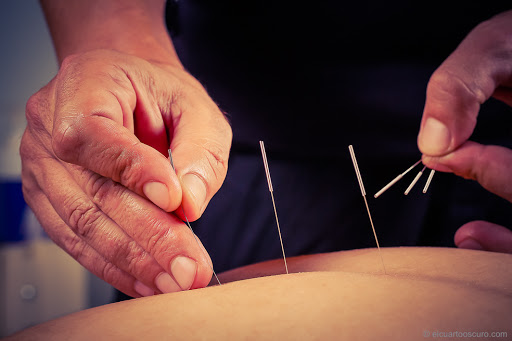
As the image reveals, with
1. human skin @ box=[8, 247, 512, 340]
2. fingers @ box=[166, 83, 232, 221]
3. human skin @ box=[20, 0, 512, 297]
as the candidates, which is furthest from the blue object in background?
human skin @ box=[8, 247, 512, 340]

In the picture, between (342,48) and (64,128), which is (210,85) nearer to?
(342,48)

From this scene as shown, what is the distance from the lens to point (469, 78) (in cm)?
100

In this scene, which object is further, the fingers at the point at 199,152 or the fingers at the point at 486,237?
the fingers at the point at 486,237

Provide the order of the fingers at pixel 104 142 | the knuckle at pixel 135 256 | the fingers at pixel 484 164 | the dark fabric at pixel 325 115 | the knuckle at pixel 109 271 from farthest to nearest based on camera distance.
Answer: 1. the dark fabric at pixel 325 115
2. the fingers at pixel 484 164
3. the knuckle at pixel 109 271
4. the knuckle at pixel 135 256
5. the fingers at pixel 104 142

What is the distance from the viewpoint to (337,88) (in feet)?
4.60

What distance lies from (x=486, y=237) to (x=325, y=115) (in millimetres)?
645

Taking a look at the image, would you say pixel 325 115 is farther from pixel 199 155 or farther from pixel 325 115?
pixel 199 155

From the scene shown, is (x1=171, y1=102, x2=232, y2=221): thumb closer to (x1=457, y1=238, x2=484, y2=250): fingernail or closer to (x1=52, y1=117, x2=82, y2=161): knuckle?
(x1=52, y1=117, x2=82, y2=161): knuckle

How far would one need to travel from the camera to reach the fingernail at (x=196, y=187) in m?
0.79

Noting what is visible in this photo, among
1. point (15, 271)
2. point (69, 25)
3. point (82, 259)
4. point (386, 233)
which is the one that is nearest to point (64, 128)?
point (82, 259)

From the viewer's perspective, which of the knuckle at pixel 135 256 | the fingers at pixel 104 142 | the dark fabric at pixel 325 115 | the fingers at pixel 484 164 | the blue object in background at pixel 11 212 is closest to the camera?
the fingers at pixel 104 142

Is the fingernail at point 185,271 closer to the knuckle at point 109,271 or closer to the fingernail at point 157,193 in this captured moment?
the fingernail at point 157,193

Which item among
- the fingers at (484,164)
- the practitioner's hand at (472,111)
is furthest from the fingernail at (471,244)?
the fingers at (484,164)

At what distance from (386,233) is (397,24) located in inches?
28.6
